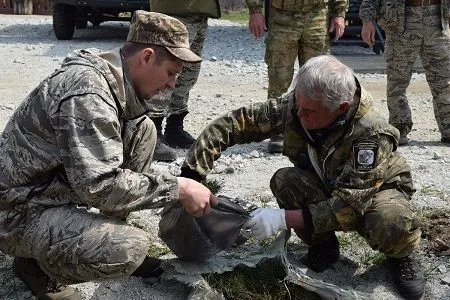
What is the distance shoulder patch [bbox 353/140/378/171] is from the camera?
291 centimetres

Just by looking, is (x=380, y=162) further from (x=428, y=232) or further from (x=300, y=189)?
(x=428, y=232)

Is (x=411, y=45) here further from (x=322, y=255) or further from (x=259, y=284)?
(x=259, y=284)

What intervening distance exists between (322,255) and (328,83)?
92 centimetres

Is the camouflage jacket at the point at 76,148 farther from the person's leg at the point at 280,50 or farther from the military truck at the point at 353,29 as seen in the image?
the military truck at the point at 353,29

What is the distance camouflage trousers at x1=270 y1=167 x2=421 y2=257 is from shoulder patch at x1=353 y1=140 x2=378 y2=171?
0.21m

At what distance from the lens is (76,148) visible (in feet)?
8.09

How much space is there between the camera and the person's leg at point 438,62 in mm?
5328

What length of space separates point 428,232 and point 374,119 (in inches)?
37.9

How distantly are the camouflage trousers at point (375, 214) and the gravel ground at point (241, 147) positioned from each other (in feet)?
0.76

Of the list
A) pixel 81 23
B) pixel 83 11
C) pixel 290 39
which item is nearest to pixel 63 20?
pixel 83 11

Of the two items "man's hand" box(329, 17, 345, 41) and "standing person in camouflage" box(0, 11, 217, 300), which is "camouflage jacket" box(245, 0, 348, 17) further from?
"standing person in camouflage" box(0, 11, 217, 300)

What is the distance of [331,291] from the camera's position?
2982 millimetres

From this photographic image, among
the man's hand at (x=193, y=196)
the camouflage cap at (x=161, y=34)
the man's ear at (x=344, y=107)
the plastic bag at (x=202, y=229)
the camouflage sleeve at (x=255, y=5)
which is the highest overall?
the camouflage cap at (x=161, y=34)

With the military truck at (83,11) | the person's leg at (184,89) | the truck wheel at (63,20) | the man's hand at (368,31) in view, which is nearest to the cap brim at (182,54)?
the person's leg at (184,89)
